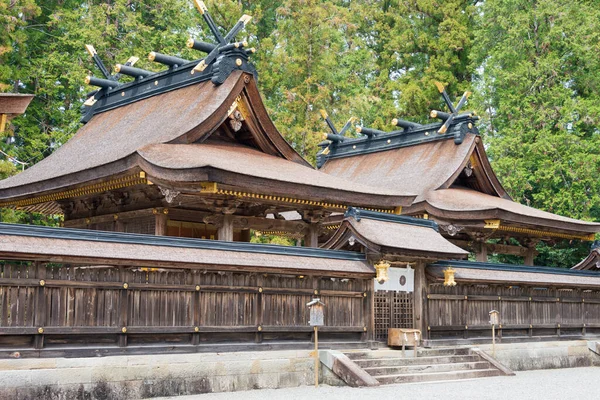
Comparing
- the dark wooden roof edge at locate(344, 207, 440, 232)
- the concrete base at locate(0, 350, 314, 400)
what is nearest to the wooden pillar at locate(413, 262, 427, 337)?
the dark wooden roof edge at locate(344, 207, 440, 232)

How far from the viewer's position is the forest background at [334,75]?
34.5 metres

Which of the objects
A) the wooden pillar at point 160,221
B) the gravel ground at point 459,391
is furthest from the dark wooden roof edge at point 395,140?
the wooden pillar at point 160,221

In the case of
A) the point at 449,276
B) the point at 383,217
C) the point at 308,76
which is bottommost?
the point at 449,276

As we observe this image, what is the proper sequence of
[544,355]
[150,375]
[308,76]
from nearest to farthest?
[150,375] < [544,355] < [308,76]

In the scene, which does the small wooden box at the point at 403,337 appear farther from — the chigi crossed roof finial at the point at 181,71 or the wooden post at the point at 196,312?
the chigi crossed roof finial at the point at 181,71

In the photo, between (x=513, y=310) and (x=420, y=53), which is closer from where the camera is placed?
(x=513, y=310)

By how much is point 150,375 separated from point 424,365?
7.06 metres

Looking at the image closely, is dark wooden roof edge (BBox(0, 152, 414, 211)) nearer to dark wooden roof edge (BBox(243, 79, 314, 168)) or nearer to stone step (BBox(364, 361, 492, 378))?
dark wooden roof edge (BBox(243, 79, 314, 168))

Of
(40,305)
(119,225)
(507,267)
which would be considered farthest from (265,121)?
(40,305)

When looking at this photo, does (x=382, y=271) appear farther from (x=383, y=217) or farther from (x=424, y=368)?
(x=424, y=368)

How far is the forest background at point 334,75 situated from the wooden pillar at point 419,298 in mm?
16790

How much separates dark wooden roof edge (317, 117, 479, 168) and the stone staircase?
393 inches

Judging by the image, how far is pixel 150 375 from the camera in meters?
14.7

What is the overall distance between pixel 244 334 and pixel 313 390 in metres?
1.89
